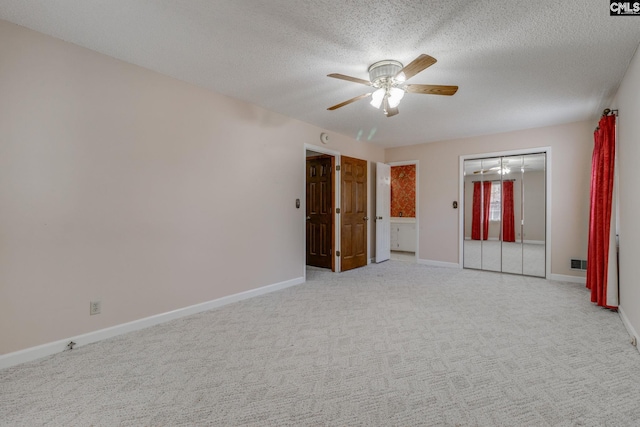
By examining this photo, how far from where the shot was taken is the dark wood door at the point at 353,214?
213 inches

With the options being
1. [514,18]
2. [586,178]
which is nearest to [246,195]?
[514,18]

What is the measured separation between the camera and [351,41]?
2383 mm

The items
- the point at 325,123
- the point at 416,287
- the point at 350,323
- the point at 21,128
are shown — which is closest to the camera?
the point at 21,128

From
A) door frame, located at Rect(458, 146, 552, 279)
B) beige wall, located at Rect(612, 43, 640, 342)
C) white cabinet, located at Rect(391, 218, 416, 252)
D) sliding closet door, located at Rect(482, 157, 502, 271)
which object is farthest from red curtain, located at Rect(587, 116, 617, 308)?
white cabinet, located at Rect(391, 218, 416, 252)

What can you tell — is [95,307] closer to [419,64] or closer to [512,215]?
[419,64]

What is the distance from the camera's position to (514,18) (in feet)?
6.87

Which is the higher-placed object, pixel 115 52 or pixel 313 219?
pixel 115 52

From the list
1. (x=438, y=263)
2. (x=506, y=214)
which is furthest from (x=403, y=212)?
(x=506, y=214)

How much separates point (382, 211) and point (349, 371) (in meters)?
4.48

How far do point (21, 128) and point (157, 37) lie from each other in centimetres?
122

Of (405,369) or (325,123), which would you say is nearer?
(405,369)

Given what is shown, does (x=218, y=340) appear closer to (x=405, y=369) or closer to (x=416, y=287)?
(x=405, y=369)

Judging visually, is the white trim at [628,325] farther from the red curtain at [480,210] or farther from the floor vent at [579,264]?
the red curtain at [480,210]

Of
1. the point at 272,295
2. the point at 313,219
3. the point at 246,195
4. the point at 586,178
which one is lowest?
the point at 272,295
